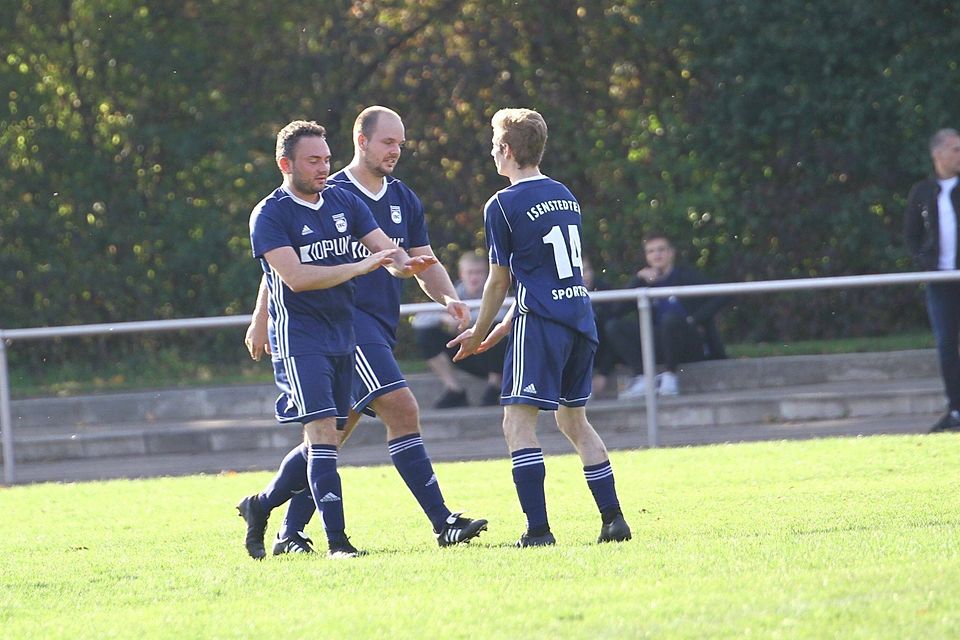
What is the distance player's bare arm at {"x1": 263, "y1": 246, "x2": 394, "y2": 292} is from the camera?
6.78 m

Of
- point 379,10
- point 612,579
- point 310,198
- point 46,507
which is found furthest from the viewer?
point 379,10

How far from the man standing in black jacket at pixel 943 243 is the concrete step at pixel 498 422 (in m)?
0.81

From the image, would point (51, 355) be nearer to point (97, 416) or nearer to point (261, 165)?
point (97, 416)

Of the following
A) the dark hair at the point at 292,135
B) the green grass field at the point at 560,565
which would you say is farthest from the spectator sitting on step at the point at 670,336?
the dark hair at the point at 292,135

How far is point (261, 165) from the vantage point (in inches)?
728

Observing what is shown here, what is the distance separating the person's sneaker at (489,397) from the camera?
13.1 meters

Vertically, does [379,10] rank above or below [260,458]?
above

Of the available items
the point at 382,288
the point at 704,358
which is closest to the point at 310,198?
the point at 382,288

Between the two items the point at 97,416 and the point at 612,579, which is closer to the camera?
the point at 612,579

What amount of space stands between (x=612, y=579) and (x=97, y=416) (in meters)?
8.93

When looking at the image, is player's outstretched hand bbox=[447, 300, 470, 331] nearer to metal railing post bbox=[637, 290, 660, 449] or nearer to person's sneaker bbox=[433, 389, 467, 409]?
metal railing post bbox=[637, 290, 660, 449]

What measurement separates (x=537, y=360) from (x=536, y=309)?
0.73 feet

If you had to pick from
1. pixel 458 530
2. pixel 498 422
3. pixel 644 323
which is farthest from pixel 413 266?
pixel 498 422

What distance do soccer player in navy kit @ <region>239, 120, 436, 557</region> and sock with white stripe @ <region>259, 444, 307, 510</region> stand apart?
0.55 ft
